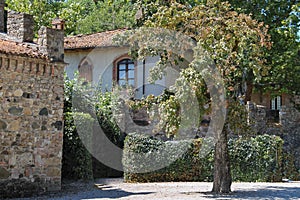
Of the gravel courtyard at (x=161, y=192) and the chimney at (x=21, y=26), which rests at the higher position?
the chimney at (x=21, y=26)

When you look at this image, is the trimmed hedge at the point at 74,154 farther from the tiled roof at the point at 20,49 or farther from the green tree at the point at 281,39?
the green tree at the point at 281,39

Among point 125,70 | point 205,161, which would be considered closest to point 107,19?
point 125,70

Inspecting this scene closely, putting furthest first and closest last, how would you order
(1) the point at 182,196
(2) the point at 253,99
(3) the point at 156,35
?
(2) the point at 253,99
(3) the point at 156,35
(1) the point at 182,196

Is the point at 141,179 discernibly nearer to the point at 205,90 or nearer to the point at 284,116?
the point at 205,90

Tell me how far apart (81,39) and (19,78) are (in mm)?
13847

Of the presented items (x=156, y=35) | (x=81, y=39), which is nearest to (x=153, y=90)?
(x=81, y=39)

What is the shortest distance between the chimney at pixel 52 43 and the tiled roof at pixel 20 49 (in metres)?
0.21

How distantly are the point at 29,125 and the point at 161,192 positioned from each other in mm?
4264

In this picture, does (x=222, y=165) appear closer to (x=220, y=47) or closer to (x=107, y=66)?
(x=220, y=47)

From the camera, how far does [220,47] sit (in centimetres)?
1363

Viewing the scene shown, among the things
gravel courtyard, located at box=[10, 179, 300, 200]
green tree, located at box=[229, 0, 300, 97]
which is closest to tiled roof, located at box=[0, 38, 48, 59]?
gravel courtyard, located at box=[10, 179, 300, 200]

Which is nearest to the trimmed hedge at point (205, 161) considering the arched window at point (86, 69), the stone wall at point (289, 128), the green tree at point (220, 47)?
the stone wall at point (289, 128)

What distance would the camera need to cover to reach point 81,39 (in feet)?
91.2

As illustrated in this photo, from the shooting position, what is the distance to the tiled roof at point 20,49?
13961 millimetres
